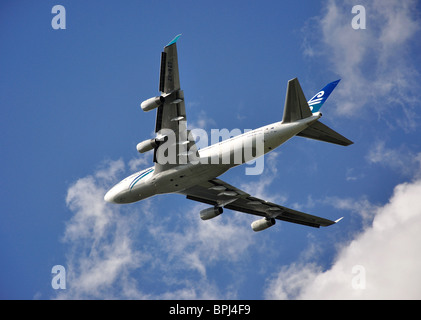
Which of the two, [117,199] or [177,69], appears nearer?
[177,69]

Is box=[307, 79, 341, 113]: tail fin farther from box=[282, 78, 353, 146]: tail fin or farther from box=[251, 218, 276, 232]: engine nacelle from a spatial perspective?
box=[251, 218, 276, 232]: engine nacelle

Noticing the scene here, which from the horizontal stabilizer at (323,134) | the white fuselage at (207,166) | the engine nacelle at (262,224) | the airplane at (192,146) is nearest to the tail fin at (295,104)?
the airplane at (192,146)

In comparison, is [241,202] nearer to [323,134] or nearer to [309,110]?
[323,134]

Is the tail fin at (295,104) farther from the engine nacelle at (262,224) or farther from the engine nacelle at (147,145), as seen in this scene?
the engine nacelle at (262,224)

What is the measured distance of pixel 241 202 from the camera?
47.3 m

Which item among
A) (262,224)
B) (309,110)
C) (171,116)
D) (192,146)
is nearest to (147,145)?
(171,116)

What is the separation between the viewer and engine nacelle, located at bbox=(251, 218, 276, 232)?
153 feet

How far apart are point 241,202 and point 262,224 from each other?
2.60 meters

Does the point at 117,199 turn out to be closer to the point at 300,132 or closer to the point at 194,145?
the point at 194,145

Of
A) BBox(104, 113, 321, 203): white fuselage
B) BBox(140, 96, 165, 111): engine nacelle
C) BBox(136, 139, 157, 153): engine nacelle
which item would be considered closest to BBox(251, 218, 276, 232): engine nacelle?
BBox(104, 113, 321, 203): white fuselage
